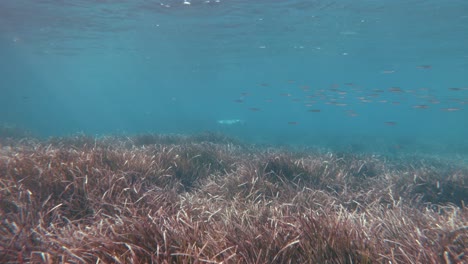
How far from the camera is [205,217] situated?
4.28m

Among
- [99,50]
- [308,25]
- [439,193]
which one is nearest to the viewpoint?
[439,193]

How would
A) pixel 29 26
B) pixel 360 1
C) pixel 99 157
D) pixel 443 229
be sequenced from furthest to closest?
1. pixel 29 26
2. pixel 360 1
3. pixel 99 157
4. pixel 443 229

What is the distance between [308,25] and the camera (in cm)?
2397

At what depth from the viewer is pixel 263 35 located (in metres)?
28.0

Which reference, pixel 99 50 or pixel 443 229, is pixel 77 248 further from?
pixel 99 50

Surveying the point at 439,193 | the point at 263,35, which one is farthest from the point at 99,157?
the point at 263,35

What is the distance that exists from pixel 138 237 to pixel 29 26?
100ft

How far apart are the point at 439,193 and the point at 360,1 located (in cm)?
1511

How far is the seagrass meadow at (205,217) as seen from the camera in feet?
9.50

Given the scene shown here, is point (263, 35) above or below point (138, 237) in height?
below

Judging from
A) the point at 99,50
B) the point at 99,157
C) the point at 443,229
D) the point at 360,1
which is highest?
the point at 360,1

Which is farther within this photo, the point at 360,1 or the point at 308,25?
the point at 308,25

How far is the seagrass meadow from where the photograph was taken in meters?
2.90

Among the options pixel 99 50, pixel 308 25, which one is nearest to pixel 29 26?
pixel 99 50
